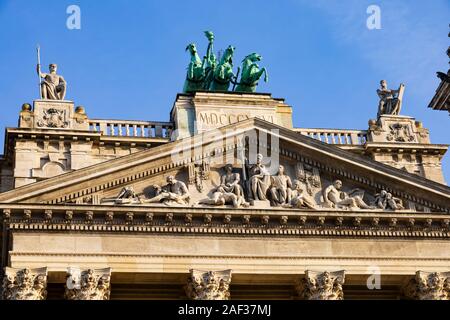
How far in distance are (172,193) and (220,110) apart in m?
5.88

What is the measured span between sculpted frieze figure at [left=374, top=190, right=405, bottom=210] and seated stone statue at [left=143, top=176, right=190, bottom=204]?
6.82 metres

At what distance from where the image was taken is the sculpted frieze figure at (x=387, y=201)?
3428cm

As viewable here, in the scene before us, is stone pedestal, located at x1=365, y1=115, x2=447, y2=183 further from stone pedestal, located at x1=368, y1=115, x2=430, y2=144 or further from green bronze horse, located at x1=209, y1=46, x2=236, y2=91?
green bronze horse, located at x1=209, y1=46, x2=236, y2=91

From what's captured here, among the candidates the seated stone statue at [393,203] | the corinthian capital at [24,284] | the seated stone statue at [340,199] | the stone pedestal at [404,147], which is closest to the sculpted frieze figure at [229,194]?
the seated stone statue at [340,199]

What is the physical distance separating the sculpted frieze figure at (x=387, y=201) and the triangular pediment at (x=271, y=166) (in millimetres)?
241

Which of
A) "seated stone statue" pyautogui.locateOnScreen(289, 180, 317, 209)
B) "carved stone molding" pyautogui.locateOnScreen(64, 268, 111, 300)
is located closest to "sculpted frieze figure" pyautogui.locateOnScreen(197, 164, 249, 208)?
"seated stone statue" pyautogui.locateOnScreen(289, 180, 317, 209)

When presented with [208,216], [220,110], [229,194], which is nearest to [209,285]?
[208,216]

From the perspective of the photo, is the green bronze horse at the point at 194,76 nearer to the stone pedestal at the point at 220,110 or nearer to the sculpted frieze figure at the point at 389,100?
the stone pedestal at the point at 220,110

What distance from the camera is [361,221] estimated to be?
33500 millimetres

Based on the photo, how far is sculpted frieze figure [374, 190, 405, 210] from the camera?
34.3 m

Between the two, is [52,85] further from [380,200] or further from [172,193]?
[380,200]
